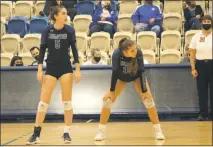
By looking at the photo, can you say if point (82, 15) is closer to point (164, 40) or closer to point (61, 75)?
point (164, 40)

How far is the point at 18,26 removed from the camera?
16.4 metres

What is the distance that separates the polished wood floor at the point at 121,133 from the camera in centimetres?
838

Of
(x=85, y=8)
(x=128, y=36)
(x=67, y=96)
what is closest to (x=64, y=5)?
(x=85, y=8)

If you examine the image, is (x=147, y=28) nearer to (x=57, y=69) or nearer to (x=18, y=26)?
(x=18, y=26)

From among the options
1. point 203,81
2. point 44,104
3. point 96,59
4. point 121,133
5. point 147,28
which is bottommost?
point 121,133

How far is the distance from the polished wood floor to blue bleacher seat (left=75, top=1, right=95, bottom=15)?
20.1 ft

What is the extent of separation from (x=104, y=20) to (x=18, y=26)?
2.81m

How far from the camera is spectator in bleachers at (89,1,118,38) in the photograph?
50.2 feet

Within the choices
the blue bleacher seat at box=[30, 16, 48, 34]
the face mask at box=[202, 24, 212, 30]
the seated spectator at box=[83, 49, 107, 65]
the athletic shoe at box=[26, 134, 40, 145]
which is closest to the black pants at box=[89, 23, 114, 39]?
the blue bleacher seat at box=[30, 16, 48, 34]

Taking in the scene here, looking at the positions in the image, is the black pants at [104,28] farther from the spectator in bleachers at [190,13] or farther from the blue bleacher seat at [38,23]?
the spectator in bleachers at [190,13]

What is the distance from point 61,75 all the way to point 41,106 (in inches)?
21.8

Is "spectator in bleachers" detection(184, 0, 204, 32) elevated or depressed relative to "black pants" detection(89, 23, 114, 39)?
elevated

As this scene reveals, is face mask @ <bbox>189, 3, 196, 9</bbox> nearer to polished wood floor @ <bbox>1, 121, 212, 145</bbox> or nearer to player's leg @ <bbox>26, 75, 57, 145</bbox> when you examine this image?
polished wood floor @ <bbox>1, 121, 212, 145</bbox>

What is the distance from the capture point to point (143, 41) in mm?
14359
